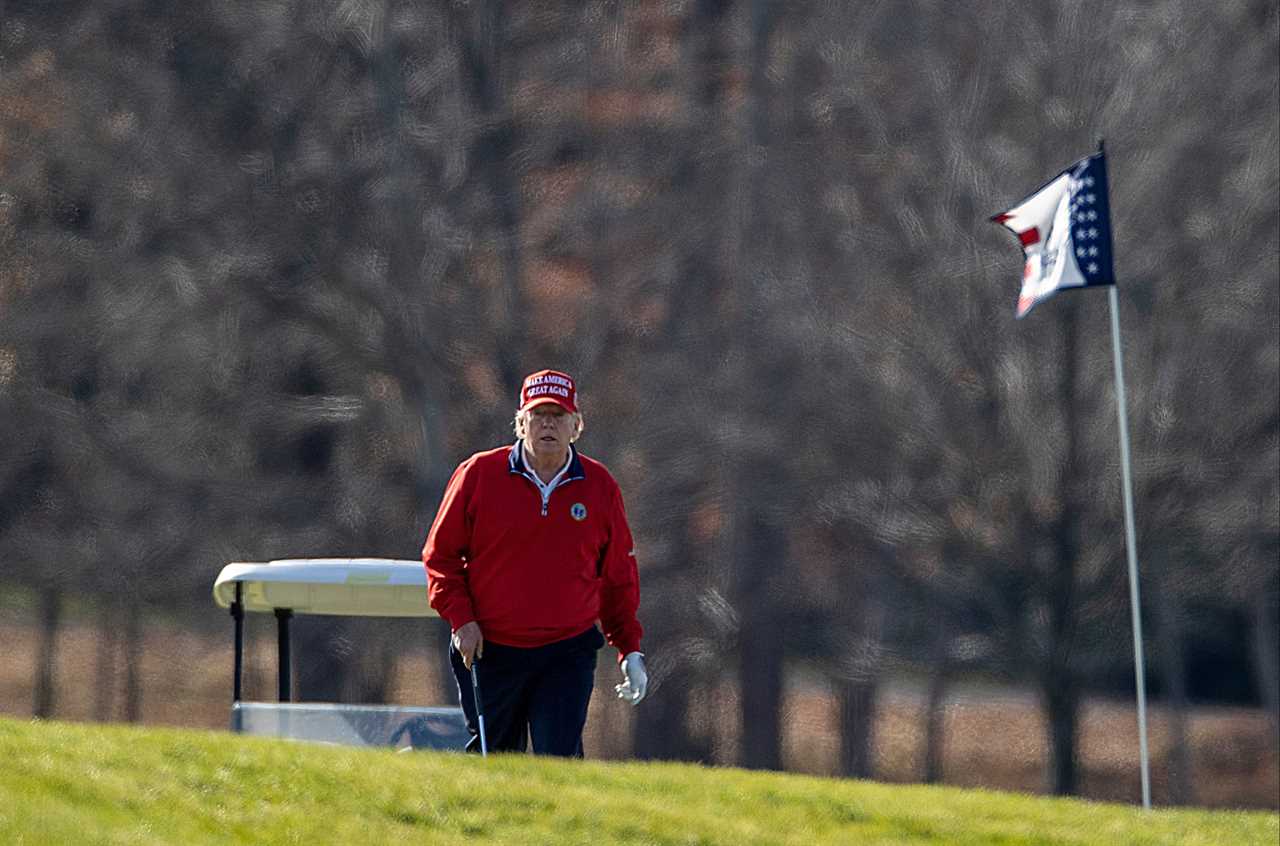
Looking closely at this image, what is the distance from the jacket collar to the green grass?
1.02 metres


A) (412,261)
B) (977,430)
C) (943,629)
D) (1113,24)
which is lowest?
(943,629)

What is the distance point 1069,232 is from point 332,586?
17.2ft

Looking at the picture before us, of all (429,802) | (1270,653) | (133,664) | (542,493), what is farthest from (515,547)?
(133,664)

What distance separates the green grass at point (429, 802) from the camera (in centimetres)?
697

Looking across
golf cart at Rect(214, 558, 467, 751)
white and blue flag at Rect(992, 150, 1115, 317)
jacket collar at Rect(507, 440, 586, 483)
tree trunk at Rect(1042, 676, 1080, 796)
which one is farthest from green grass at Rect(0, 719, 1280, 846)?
tree trunk at Rect(1042, 676, 1080, 796)

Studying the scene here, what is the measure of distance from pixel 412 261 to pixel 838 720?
24.3ft

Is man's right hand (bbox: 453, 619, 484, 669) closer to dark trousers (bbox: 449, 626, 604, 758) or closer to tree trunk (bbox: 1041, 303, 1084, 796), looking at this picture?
dark trousers (bbox: 449, 626, 604, 758)

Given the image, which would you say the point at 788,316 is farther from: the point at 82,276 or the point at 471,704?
the point at 471,704

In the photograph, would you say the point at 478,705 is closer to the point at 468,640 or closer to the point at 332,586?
the point at 468,640

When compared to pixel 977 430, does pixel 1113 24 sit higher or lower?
higher

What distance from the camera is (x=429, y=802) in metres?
7.73

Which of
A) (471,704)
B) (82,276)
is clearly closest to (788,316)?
(82,276)

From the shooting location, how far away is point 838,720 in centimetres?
2823

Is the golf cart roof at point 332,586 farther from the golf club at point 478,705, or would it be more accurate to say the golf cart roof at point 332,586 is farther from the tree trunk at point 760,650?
the tree trunk at point 760,650
